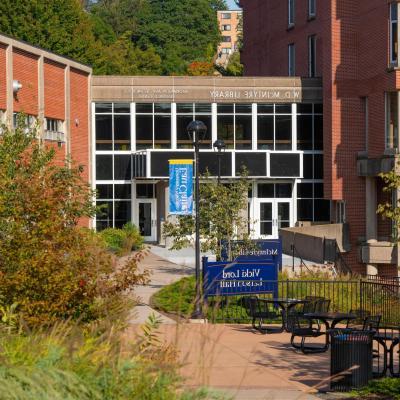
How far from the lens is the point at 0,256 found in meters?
17.3

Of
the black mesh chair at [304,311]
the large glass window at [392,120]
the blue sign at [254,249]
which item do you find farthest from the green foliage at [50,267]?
the large glass window at [392,120]

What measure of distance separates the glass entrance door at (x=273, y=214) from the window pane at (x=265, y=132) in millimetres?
3105

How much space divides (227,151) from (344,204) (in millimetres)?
7198

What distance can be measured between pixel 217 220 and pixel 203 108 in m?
22.7

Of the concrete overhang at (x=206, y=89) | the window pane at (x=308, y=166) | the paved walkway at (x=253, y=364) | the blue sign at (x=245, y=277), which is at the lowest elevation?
the paved walkway at (x=253, y=364)

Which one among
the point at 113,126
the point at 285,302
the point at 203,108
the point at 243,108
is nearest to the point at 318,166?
the point at 243,108

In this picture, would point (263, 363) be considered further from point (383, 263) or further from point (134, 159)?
point (134, 159)

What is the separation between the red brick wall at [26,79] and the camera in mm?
45469

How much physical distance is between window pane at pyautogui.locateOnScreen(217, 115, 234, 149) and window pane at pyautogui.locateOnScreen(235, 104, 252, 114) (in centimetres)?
52

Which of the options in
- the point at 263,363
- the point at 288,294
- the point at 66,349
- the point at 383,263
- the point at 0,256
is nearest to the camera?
the point at 66,349

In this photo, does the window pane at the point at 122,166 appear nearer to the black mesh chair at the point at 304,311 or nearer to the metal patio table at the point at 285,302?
the black mesh chair at the point at 304,311

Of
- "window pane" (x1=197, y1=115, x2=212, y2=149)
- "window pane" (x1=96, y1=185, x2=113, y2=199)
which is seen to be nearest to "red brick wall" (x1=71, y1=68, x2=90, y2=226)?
"window pane" (x1=96, y1=185, x2=113, y2=199)

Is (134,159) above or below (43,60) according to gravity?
below

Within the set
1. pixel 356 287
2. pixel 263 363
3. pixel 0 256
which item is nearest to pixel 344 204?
pixel 356 287
